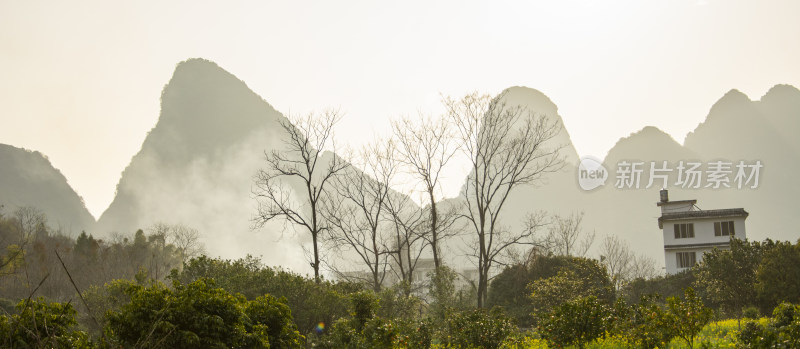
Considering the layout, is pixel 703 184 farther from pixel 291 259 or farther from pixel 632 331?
pixel 632 331

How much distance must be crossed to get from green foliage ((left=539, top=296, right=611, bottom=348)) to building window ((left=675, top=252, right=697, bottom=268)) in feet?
138

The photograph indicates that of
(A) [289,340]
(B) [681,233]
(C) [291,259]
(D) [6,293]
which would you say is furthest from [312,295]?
(C) [291,259]

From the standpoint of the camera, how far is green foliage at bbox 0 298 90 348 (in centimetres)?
817

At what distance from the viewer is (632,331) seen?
14320 mm

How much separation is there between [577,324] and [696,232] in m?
42.6

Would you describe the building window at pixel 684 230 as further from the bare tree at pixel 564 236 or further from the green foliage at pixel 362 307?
the green foliage at pixel 362 307

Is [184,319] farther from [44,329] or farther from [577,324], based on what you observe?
[577,324]

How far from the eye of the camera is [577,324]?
14.6 m

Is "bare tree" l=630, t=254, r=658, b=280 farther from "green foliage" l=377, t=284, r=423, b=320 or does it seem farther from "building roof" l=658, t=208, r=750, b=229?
"green foliage" l=377, t=284, r=423, b=320

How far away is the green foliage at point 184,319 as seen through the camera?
9.30 meters

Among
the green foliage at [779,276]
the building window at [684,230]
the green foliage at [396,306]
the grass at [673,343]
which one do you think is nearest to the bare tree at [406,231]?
the green foliage at [396,306]

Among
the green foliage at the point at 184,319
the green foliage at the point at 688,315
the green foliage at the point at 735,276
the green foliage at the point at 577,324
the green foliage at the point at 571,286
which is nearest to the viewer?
the green foliage at the point at 184,319

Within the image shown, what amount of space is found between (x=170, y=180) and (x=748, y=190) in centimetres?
19191

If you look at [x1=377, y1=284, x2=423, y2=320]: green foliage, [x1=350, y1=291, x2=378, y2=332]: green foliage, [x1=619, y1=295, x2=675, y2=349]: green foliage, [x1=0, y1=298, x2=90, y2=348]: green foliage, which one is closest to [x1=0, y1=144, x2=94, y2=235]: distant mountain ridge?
[x1=377, y1=284, x2=423, y2=320]: green foliage
